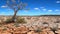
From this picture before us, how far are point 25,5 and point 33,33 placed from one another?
34.9 ft

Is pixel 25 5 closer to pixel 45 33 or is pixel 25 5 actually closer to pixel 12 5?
pixel 12 5

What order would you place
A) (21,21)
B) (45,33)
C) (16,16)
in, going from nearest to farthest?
(45,33)
(21,21)
(16,16)

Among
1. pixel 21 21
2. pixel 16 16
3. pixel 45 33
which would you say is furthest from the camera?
pixel 16 16

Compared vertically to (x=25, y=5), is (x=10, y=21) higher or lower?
lower

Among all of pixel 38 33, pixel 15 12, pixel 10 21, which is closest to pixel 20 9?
pixel 15 12

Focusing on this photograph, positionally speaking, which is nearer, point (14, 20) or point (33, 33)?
point (33, 33)

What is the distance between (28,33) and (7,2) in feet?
37.0

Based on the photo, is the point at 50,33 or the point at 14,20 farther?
the point at 14,20

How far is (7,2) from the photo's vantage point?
23.8 m

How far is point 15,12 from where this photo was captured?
23625mm

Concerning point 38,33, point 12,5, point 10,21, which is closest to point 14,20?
point 10,21

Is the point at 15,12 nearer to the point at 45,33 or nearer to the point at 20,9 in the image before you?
the point at 20,9

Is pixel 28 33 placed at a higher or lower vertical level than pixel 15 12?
lower

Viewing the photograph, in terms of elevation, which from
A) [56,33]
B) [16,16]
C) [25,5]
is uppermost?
[25,5]
